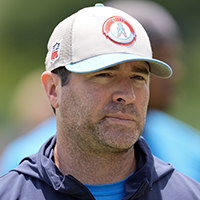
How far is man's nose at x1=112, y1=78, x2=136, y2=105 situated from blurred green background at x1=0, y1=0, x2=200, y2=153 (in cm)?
716

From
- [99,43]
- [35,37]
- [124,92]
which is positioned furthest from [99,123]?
[35,37]

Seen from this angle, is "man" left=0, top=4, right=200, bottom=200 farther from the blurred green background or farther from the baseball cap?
the blurred green background

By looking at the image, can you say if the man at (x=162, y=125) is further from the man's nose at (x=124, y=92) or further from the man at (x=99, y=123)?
the man's nose at (x=124, y=92)

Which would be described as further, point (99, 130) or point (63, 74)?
point (63, 74)

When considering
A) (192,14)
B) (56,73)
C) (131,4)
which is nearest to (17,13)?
(192,14)

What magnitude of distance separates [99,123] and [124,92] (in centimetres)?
20

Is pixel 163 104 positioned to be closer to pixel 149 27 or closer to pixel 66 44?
pixel 149 27

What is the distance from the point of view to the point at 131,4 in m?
3.50

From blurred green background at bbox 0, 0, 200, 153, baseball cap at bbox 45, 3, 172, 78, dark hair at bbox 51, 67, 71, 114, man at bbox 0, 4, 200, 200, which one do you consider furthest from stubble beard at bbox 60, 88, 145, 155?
blurred green background at bbox 0, 0, 200, 153

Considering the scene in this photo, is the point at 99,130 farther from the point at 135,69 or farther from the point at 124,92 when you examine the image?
the point at 135,69

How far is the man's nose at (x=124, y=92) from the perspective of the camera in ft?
6.76

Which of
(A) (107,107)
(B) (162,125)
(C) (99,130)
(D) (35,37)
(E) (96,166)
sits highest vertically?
(A) (107,107)

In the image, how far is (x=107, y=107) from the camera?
6.82 ft

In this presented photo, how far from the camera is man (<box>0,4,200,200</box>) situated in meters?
2.07
